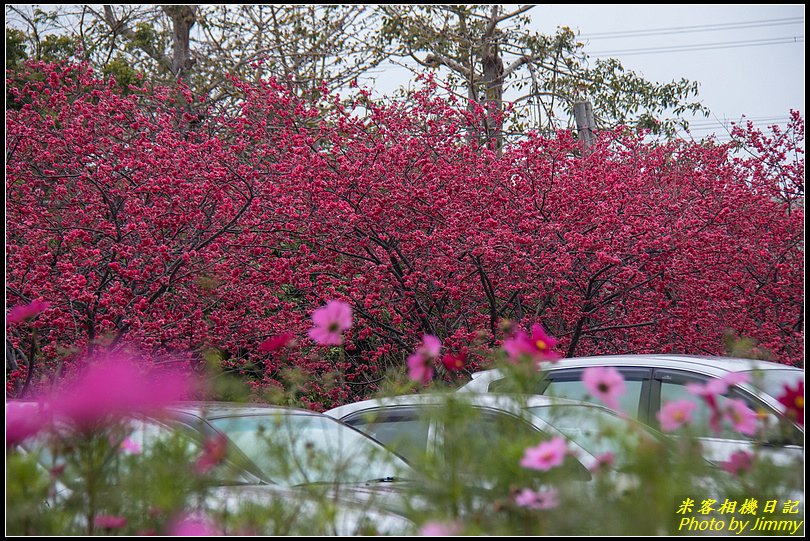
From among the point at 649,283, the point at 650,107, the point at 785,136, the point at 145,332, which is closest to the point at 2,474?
the point at 145,332

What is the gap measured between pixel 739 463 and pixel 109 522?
158 centimetres

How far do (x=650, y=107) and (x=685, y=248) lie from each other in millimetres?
10684

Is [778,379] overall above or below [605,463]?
below

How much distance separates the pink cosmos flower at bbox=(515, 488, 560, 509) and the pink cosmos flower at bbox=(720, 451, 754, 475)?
47 cm

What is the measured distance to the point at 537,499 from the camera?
6.34 ft

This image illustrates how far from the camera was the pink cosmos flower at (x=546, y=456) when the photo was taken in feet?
6.28

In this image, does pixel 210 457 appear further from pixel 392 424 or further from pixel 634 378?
pixel 634 378

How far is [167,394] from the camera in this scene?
2.13 meters

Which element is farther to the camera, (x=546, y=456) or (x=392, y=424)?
(x=392, y=424)

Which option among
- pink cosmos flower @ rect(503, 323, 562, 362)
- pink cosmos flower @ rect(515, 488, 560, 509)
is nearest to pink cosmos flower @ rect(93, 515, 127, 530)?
pink cosmos flower @ rect(515, 488, 560, 509)

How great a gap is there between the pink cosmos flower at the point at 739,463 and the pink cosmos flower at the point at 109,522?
5.06ft

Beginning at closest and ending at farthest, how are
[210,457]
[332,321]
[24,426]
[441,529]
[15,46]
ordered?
[441,529] → [210,457] → [24,426] → [332,321] → [15,46]

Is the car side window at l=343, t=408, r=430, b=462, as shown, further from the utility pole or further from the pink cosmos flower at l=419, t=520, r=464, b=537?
the utility pole

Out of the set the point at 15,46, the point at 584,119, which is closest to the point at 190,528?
the point at 584,119
